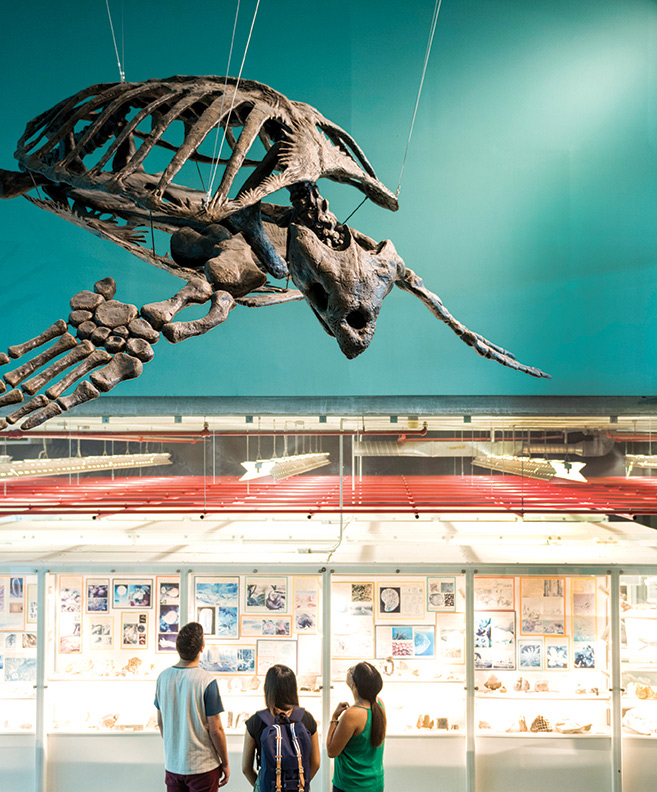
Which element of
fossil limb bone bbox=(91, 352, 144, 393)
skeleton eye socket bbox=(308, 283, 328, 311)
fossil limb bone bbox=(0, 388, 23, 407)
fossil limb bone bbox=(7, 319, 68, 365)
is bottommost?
fossil limb bone bbox=(0, 388, 23, 407)

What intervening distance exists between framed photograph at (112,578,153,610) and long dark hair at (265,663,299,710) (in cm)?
160

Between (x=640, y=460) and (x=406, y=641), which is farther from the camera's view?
(x=640, y=460)

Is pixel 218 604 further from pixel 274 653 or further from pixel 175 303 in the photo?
pixel 175 303

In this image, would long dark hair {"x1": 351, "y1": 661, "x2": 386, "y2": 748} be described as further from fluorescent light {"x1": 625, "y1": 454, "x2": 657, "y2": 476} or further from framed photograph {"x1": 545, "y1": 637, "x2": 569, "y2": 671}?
fluorescent light {"x1": 625, "y1": 454, "x2": 657, "y2": 476}

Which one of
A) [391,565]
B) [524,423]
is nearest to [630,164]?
[524,423]

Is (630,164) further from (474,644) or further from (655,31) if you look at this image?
(474,644)

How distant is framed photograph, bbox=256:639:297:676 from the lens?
12.5 ft

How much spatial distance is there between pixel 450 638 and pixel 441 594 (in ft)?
0.94

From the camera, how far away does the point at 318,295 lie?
6.02 ft

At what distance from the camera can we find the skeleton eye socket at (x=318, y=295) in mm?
1830

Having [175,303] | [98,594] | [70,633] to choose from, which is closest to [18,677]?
[70,633]

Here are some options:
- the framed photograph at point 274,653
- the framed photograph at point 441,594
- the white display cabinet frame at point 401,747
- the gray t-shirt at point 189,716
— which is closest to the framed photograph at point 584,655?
the white display cabinet frame at point 401,747

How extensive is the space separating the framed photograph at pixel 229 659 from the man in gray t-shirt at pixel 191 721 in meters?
0.87

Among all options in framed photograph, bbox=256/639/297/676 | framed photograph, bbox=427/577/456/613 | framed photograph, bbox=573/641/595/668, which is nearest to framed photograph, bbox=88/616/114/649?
framed photograph, bbox=256/639/297/676
